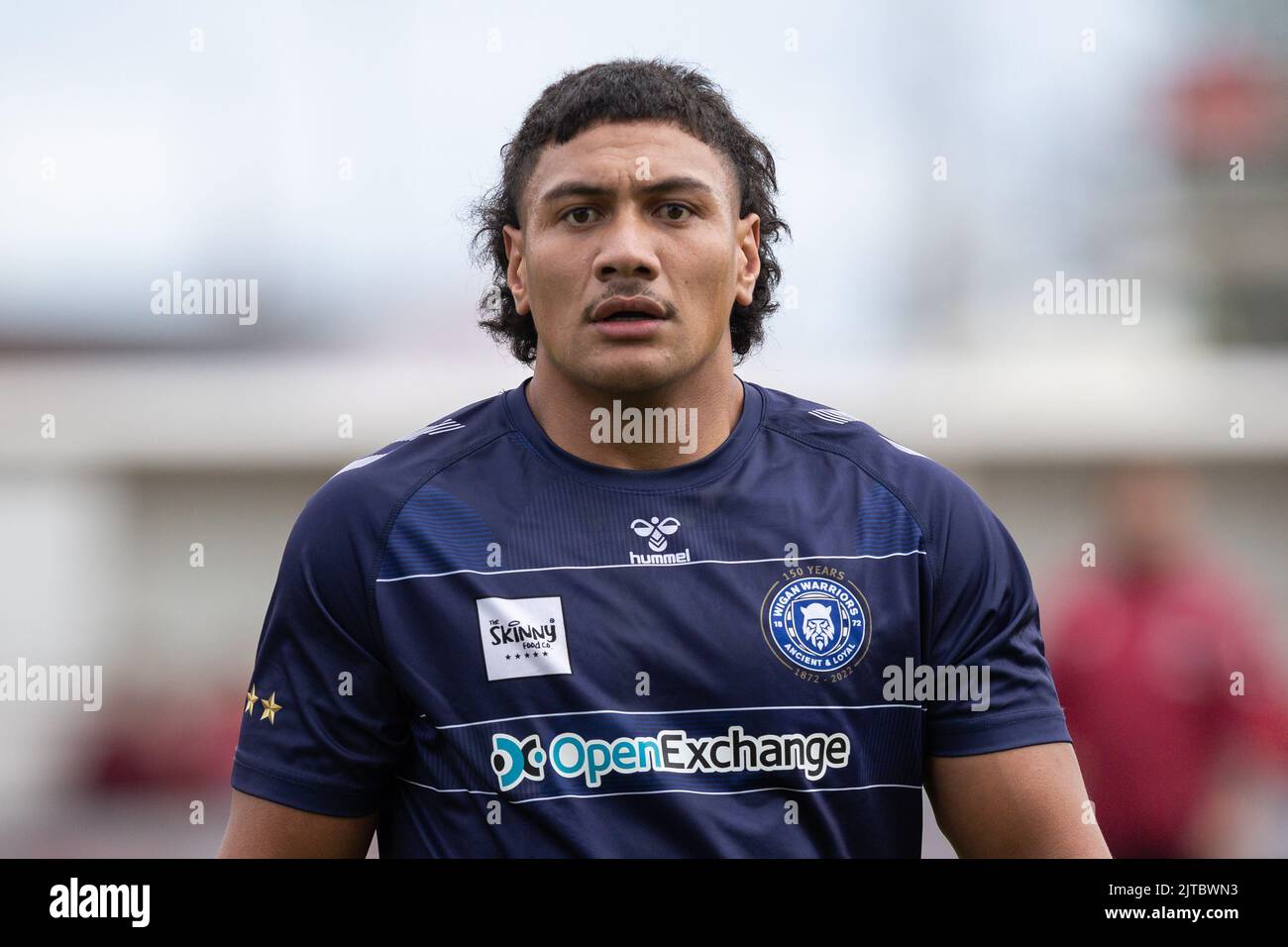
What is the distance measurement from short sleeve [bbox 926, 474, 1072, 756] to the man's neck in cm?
57

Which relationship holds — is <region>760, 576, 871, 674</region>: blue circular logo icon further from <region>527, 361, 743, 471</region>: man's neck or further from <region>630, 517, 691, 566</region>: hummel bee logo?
<region>527, 361, 743, 471</region>: man's neck

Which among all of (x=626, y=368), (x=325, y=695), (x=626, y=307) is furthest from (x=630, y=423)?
(x=325, y=695)

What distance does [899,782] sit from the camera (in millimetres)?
2670

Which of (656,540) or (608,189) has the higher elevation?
(608,189)

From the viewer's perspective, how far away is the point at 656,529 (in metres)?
2.75

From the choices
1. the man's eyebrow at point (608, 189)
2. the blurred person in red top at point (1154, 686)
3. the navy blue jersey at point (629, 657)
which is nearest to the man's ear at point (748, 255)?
the man's eyebrow at point (608, 189)

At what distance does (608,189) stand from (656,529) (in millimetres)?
739

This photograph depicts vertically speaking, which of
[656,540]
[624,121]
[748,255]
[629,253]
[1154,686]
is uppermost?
[624,121]

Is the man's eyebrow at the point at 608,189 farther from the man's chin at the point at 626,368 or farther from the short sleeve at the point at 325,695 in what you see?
the short sleeve at the point at 325,695

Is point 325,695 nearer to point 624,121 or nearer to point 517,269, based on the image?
point 517,269

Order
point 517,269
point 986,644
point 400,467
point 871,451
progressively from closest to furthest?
point 986,644 < point 400,467 < point 871,451 < point 517,269

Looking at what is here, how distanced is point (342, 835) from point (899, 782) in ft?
3.69
